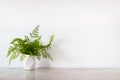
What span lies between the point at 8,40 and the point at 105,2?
915 mm

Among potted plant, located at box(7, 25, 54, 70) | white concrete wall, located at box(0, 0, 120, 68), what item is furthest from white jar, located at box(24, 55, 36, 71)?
white concrete wall, located at box(0, 0, 120, 68)

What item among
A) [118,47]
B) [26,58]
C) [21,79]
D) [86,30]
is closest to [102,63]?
[118,47]

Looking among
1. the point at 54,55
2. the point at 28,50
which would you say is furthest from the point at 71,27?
the point at 28,50

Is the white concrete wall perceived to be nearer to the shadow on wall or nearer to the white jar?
the shadow on wall

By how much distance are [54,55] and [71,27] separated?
0.29m

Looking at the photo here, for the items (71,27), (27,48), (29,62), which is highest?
(71,27)

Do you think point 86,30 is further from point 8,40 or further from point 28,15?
point 8,40

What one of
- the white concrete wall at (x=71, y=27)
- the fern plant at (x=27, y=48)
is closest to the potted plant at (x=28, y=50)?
the fern plant at (x=27, y=48)

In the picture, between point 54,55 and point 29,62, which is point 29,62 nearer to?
point 29,62

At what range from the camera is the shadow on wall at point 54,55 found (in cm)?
168

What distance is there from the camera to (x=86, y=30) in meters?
1.67

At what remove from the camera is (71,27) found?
1680 mm

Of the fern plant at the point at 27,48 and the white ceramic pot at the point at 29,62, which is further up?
the fern plant at the point at 27,48

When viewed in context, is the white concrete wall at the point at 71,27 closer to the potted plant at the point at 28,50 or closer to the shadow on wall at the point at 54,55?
the shadow on wall at the point at 54,55
